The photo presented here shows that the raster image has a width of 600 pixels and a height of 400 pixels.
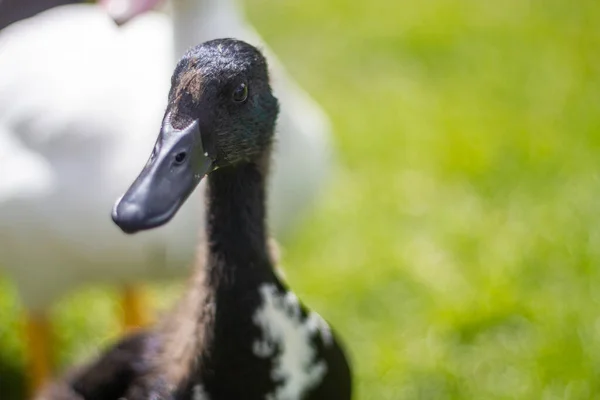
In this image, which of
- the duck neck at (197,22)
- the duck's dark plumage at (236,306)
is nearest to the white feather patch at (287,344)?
the duck's dark plumage at (236,306)

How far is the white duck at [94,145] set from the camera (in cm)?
160

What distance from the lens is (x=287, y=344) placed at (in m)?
1.30

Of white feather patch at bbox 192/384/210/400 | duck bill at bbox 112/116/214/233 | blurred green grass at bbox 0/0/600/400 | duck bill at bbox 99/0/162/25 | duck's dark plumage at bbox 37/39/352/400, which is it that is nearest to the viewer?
duck bill at bbox 112/116/214/233

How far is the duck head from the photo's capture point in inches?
40.8

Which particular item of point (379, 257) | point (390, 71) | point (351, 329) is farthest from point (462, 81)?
point (351, 329)

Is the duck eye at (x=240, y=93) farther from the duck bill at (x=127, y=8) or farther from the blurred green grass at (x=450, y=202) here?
the blurred green grass at (x=450, y=202)

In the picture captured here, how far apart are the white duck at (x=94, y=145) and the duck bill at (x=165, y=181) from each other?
0.43 meters

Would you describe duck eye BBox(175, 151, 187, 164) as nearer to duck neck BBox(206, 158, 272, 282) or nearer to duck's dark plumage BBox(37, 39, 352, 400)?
duck's dark plumage BBox(37, 39, 352, 400)

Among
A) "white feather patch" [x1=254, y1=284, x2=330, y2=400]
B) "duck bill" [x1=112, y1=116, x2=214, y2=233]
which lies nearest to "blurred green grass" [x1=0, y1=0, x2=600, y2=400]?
"white feather patch" [x1=254, y1=284, x2=330, y2=400]

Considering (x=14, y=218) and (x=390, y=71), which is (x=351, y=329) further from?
(x=390, y=71)

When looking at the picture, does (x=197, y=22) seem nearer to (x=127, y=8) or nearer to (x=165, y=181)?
(x=127, y=8)

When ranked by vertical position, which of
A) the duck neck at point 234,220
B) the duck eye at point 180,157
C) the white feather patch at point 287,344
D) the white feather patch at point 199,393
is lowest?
the white feather patch at point 199,393

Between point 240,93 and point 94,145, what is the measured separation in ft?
1.76

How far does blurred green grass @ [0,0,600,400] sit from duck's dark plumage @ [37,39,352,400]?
24.4 inches
